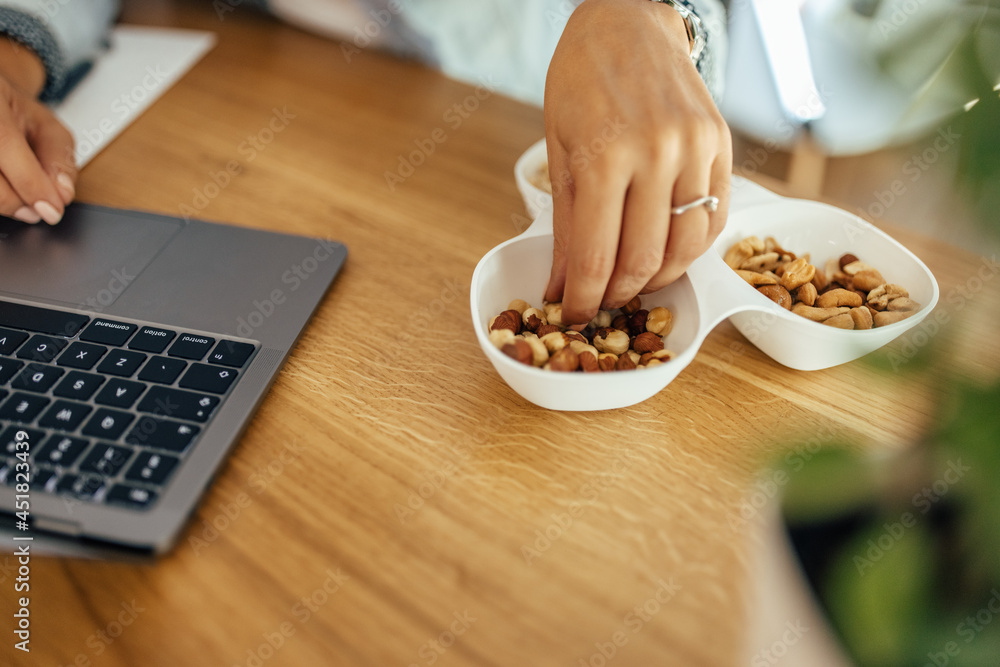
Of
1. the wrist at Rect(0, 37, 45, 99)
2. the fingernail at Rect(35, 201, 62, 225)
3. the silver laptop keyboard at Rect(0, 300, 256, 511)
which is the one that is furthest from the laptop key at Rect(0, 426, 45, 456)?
the wrist at Rect(0, 37, 45, 99)

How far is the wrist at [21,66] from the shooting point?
0.74 metres

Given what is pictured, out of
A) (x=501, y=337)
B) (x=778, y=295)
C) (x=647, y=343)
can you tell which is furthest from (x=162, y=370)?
(x=778, y=295)

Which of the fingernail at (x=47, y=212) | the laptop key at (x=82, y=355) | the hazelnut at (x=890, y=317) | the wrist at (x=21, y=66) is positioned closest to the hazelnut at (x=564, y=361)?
the hazelnut at (x=890, y=317)

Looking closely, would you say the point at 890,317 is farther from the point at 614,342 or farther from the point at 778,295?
the point at 614,342

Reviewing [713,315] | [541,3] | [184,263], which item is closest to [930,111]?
[713,315]

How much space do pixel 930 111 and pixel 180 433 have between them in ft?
1.45

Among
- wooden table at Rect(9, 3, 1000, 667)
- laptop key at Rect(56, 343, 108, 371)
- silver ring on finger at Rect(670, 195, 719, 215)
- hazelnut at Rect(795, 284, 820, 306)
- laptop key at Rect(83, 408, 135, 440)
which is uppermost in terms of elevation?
silver ring on finger at Rect(670, 195, 719, 215)

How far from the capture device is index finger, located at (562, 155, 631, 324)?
16.8 inches

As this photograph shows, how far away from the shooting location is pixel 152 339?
50 centimetres

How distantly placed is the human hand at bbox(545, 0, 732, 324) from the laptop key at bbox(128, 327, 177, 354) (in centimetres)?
30

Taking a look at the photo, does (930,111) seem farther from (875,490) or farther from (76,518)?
(76,518)

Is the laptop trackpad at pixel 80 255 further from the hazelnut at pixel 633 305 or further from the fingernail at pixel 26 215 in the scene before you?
the hazelnut at pixel 633 305

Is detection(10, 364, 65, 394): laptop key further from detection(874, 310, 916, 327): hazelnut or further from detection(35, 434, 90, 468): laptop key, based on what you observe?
detection(874, 310, 916, 327): hazelnut

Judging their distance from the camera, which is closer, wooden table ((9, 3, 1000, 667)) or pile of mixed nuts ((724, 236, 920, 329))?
wooden table ((9, 3, 1000, 667))
